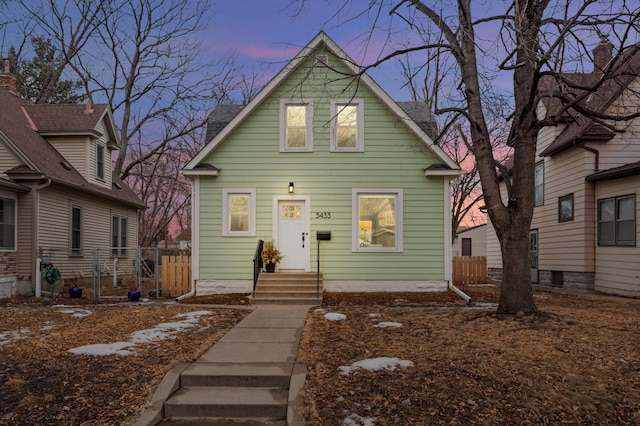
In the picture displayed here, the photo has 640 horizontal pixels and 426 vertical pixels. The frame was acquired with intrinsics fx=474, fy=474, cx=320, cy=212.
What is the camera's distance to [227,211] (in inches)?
Result: 529

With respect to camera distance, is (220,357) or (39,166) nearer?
(220,357)

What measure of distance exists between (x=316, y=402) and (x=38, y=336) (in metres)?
5.16

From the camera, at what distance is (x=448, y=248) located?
1339cm

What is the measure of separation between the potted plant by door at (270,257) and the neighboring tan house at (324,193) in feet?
1.17

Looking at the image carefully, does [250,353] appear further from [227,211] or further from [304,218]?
[227,211]

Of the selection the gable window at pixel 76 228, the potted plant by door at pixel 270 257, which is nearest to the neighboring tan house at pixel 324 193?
the potted plant by door at pixel 270 257

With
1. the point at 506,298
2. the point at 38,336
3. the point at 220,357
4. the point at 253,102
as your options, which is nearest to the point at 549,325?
the point at 506,298

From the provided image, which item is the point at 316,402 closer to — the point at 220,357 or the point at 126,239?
the point at 220,357

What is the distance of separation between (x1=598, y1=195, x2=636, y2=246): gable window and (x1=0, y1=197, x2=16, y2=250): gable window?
691 inches

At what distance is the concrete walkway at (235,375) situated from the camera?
489 cm

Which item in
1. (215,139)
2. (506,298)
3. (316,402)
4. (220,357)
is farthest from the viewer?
(215,139)

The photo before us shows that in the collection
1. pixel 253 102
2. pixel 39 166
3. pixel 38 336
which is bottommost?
pixel 38 336

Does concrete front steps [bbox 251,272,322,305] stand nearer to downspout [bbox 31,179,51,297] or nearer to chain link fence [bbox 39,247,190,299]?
chain link fence [bbox 39,247,190,299]

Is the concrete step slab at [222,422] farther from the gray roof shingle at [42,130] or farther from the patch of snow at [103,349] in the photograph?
the gray roof shingle at [42,130]
